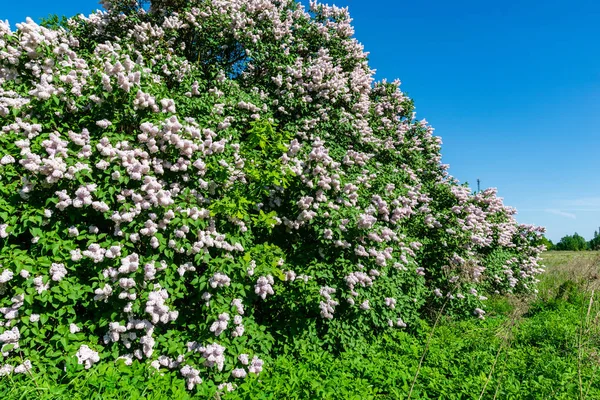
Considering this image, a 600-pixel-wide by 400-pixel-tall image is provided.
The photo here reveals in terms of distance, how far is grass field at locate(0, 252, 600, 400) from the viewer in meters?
3.63

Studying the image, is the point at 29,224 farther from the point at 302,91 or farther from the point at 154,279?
the point at 302,91

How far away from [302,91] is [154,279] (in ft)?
17.1

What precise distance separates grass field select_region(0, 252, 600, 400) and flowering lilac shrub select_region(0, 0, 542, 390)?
32 cm

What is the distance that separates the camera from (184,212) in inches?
181

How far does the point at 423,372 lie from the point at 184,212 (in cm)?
432

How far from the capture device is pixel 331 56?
9.19 metres

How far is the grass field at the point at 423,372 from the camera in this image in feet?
11.9

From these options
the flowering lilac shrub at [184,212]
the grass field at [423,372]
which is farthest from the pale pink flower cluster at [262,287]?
the grass field at [423,372]

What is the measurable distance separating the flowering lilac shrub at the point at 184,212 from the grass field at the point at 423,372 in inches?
12.6

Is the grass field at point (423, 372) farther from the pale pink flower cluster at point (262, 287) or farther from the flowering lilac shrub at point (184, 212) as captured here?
the pale pink flower cluster at point (262, 287)

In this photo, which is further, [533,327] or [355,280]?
[533,327]

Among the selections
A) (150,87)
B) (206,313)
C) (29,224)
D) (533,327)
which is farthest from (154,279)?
(533,327)

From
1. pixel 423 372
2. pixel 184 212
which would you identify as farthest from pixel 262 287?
pixel 423 372

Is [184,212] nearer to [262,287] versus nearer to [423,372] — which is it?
[262,287]
